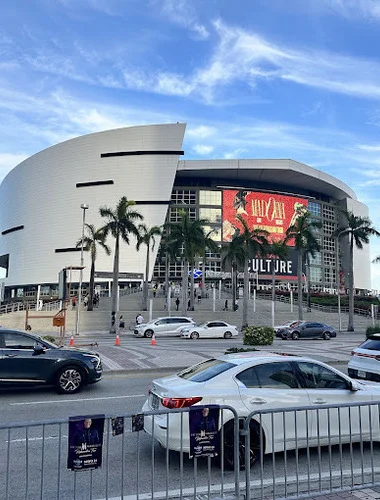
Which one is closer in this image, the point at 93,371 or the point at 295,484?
the point at 295,484

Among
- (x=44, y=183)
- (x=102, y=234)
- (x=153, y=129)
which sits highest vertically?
(x=153, y=129)

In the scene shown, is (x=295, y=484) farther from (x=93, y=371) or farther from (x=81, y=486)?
(x=93, y=371)

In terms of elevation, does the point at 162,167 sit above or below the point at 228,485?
above

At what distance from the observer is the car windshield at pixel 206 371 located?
6642 mm

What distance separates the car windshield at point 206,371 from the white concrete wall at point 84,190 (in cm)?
8767

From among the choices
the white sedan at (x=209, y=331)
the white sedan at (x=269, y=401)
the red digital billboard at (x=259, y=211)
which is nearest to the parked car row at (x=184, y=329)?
the white sedan at (x=209, y=331)

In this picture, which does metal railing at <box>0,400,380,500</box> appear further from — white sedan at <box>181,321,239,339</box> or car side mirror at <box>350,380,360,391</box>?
white sedan at <box>181,321,239,339</box>

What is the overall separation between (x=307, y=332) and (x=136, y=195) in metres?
69.3

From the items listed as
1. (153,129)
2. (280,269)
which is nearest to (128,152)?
(153,129)

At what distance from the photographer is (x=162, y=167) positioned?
98.2m

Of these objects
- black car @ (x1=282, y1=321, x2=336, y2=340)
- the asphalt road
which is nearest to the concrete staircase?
black car @ (x1=282, y1=321, x2=336, y2=340)

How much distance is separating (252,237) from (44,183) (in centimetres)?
6867

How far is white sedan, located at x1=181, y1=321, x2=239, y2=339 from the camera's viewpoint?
32281mm

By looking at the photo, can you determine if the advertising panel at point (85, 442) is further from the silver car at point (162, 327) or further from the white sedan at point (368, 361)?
the silver car at point (162, 327)
